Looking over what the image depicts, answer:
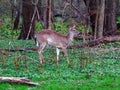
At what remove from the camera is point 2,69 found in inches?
472

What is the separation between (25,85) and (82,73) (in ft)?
7.42

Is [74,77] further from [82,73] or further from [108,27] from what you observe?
[108,27]

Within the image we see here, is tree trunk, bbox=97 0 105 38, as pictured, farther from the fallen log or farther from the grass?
the fallen log

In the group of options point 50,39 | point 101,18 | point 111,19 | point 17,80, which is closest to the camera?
point 17,80

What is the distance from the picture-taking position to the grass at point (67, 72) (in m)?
9.88

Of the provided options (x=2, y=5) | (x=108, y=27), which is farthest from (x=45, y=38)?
(x=2, y=5)

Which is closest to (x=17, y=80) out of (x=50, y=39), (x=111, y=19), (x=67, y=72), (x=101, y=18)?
(x=67, y=72)

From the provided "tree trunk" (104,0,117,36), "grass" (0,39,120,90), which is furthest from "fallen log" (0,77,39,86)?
"tree trunk" (104,0,117,36)

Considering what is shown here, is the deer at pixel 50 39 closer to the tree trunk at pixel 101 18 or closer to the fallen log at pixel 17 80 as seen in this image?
the fallen log at pixel 17 80

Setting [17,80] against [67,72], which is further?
[67,72]

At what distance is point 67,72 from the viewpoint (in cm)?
1160


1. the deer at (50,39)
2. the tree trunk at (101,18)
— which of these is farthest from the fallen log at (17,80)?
the tree trunk at (101,18)

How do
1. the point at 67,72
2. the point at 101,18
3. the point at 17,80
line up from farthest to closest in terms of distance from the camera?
the point at 101,18 < the point at 67,72 < the point at 17,80

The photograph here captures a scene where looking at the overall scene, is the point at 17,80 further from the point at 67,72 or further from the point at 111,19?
the point at 111,19
